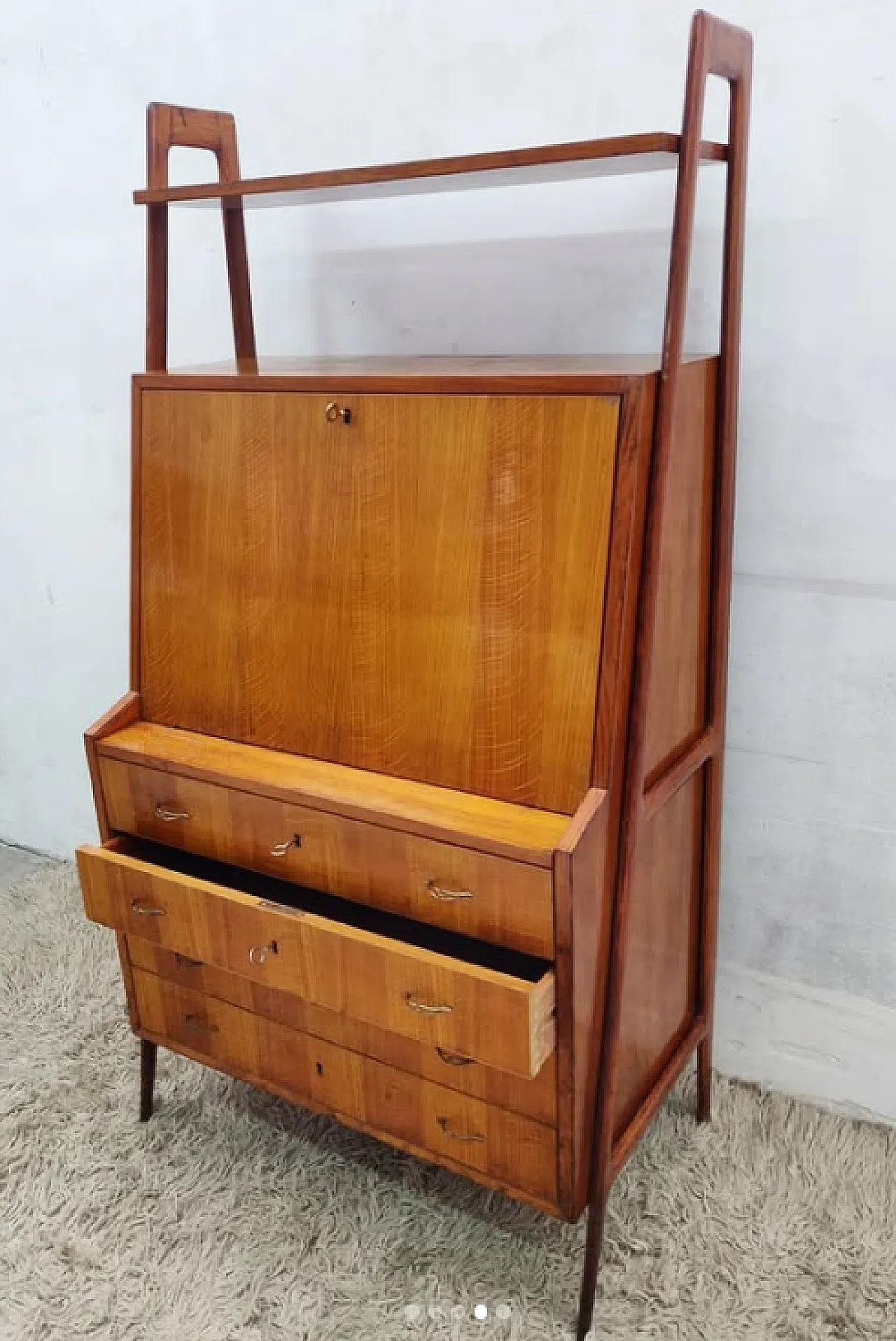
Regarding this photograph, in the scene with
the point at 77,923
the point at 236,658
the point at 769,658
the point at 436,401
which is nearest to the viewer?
the point at 436,401

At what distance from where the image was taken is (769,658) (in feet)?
5.31

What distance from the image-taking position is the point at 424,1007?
4.22 ft

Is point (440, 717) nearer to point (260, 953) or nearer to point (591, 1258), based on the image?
point (260, 953)

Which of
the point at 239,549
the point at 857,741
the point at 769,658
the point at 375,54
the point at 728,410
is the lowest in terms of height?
the point at 857,741

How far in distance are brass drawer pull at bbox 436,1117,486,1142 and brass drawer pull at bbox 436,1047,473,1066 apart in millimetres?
95

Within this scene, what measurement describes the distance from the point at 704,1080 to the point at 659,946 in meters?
0.35

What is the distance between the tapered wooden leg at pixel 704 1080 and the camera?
1702 millimetres

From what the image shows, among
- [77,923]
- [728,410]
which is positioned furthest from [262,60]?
[77,923]

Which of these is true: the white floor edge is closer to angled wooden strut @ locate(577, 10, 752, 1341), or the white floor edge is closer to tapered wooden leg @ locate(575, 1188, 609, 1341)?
angled wooden strut @ locate(577, 10, 752, 1341)

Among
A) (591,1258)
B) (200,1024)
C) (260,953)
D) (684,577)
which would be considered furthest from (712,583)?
(200,1024)

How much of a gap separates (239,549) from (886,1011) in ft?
3.87

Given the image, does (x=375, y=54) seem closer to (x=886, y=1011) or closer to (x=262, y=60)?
(x=262, y=60)

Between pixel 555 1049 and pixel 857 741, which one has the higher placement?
pixel 857 741

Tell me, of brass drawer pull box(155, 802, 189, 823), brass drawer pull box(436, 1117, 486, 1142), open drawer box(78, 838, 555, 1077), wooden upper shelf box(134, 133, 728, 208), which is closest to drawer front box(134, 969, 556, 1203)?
brass drawer pull box(436, 1117, 486, 1142)
